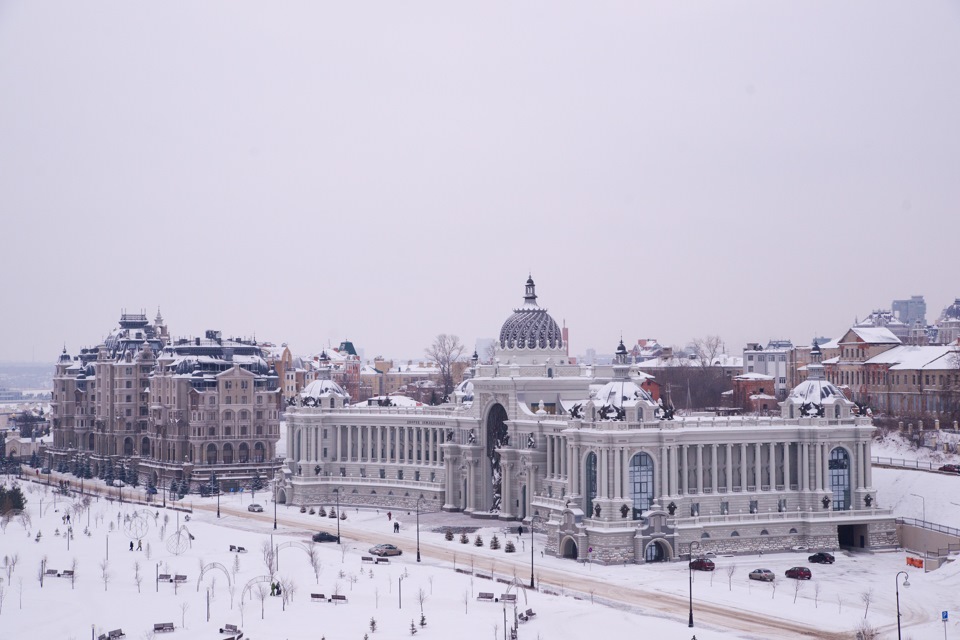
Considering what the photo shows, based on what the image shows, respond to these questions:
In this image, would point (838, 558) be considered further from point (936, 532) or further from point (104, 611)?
point (104, 611)

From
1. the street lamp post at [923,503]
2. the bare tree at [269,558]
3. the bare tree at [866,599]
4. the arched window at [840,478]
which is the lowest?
the bare tree at [866,599]

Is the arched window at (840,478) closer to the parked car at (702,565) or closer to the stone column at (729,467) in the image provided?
the stone column at (729,467)

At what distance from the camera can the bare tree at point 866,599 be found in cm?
7454

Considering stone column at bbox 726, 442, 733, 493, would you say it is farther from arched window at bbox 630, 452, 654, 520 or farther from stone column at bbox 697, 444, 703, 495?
arched window at bbox 630, 452, 654, 520

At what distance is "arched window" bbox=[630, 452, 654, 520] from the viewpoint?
94375mm

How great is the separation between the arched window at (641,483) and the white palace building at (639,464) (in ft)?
0.32

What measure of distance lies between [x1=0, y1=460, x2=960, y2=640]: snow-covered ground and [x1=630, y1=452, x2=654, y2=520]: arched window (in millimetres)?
4773

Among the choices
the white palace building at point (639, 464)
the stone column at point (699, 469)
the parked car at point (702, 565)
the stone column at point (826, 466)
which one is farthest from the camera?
the stone column at point (826, 466)

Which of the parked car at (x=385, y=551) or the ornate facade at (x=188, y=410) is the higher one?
the ornate facade at (x=188, y=410)

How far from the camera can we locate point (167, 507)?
5007 inches

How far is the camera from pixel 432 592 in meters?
79.7

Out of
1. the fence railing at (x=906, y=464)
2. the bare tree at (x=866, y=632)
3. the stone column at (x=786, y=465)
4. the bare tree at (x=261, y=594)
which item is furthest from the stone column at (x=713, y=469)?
the bare tree at (x=261, y=594)

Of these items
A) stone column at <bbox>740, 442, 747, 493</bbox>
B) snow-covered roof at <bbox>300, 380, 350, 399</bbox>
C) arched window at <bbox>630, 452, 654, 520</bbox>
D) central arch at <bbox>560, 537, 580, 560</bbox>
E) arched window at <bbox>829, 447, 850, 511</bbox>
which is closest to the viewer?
arched window at <bbox>630, 452, 654, 520</bbox>

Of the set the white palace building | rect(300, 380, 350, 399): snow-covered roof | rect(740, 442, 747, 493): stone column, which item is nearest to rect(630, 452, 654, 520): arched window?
the white palace building
